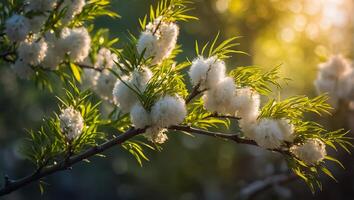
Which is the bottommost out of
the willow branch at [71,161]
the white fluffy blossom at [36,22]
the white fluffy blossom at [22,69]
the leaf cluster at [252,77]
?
the willow branch at [71,161]

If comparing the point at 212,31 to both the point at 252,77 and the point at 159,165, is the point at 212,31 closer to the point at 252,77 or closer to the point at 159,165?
the point at 159,165

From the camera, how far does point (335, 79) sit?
2.49 m

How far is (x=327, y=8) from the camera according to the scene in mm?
4863

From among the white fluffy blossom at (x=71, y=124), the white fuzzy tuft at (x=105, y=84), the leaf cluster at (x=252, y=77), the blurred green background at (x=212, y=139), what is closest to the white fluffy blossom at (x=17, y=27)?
the white fluffy blossom at (x=71, y=124)

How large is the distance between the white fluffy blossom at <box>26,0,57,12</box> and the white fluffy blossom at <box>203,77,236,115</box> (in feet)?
1.39

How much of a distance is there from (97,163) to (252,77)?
8577mm

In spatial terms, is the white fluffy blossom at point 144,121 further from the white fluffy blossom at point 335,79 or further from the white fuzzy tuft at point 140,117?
the white fluffy blossom at point 335,79

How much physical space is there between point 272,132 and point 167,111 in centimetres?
20

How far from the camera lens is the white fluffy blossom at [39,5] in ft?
4.29

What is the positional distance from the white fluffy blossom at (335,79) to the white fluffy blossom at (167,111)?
1484 mm

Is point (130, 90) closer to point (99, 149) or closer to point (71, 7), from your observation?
point (99, 149)

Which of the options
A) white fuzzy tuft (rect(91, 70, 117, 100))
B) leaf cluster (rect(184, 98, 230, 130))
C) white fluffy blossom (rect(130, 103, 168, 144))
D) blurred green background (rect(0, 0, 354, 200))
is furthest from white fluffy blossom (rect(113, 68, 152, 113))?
blurred green background (rect(0, 0, 354, 200))

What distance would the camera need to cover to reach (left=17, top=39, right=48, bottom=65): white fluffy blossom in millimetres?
1344

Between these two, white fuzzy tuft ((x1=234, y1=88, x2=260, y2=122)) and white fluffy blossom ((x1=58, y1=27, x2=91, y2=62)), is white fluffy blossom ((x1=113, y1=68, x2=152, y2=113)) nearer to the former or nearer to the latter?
white fuzzy tuft ((x1=234, y1=88, x2=260, y2=122))
